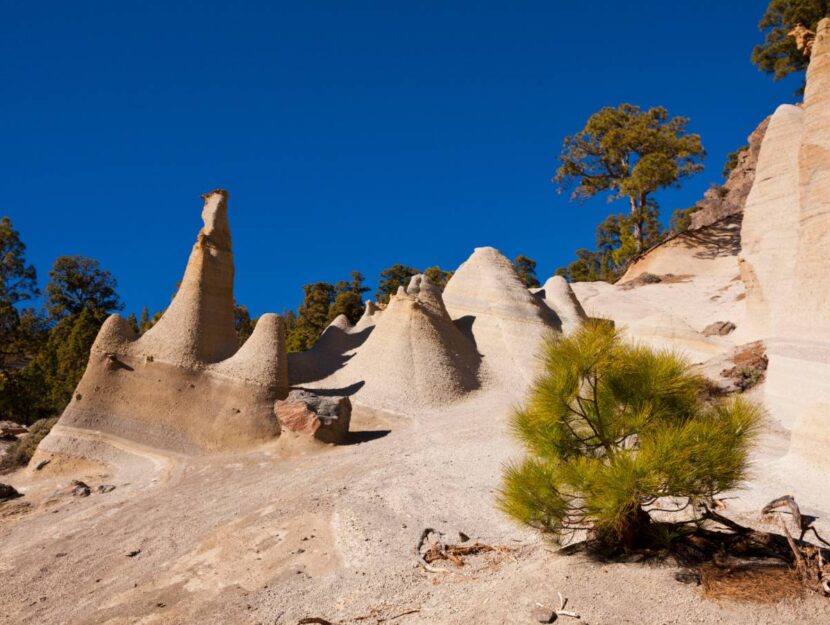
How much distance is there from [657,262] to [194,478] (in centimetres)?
2770

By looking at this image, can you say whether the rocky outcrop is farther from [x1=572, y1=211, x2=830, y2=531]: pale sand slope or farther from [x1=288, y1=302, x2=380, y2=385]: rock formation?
[x1=288, y1=302, x2=380, y2=385]: rock formation

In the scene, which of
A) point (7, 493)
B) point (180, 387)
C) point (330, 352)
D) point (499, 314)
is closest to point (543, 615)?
point (180, 387)

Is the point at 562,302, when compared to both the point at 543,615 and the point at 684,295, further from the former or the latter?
the point at 543,615

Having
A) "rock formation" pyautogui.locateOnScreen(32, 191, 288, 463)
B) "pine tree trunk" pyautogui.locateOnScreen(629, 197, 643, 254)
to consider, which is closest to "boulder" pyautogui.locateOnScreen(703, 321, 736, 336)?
"pine tree trunk" pyautogui.locateOnScreen(629, 197, 643, 254)

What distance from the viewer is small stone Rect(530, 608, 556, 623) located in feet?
13.9

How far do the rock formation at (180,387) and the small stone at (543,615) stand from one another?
11.0m

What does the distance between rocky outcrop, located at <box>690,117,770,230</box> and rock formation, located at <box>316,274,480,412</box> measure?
83.3ft

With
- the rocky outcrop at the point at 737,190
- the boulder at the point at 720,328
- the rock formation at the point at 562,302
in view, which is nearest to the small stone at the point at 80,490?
the rock formation at the point at 562,302

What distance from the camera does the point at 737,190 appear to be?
37.8 metres

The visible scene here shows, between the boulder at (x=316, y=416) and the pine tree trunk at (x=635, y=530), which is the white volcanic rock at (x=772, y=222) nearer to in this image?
the pine tree trunk at (x=635, y=530)

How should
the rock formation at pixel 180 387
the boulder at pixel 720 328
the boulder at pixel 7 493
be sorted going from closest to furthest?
the boulder at pixel 7 493 < the rock formation at pixel 180 387 < the boulder at pixel 720 328

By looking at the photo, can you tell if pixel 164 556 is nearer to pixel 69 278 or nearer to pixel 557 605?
pixel 557 605

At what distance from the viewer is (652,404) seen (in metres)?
5.03

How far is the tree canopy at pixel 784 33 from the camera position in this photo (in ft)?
99.0
